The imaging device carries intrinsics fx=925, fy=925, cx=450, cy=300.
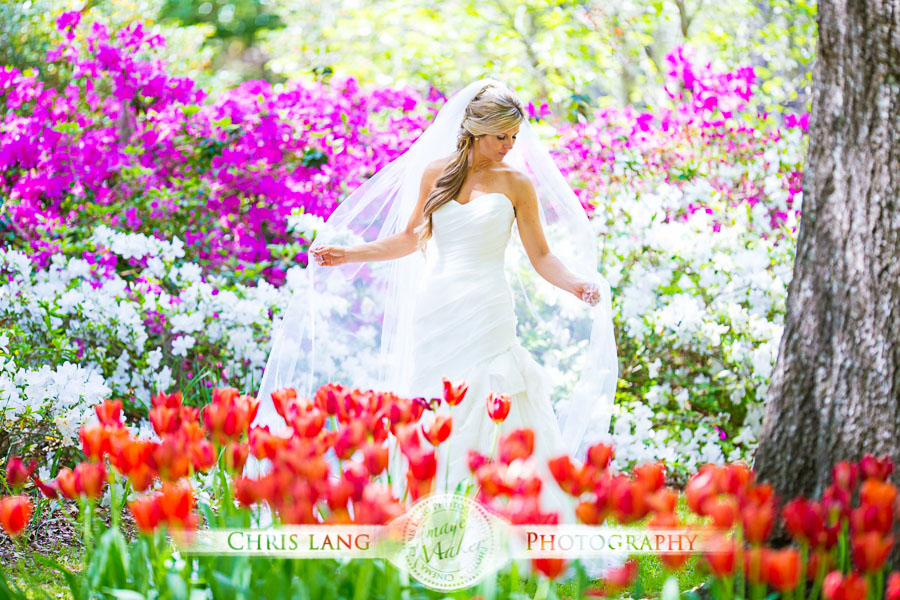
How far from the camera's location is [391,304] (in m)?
4.52

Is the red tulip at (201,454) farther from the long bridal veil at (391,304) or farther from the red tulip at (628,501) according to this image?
the long bridal veil at (391,304)

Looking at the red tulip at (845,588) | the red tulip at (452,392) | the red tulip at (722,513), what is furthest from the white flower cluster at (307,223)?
the red tulip at (845,588)

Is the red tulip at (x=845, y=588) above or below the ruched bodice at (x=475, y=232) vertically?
below

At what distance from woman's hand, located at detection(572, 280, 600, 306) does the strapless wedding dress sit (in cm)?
31

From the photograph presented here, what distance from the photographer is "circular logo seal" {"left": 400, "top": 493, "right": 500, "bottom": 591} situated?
2328mm

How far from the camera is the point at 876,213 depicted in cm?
281

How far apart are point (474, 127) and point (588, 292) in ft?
2.87

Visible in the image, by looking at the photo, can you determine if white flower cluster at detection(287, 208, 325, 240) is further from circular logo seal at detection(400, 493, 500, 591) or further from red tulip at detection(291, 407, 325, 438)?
circular logo seal at detection(400, 493, 500, 591)

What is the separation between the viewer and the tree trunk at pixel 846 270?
2789 millimetres

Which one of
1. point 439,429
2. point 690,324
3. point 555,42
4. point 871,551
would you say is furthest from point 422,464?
point 555,42

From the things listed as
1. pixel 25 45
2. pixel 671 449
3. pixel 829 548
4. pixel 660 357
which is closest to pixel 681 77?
pixel 660 357

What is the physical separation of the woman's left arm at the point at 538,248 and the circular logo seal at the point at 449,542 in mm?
1743

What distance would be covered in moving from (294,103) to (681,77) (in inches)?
126

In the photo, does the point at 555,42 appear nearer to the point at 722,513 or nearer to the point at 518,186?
the point at 518,186
